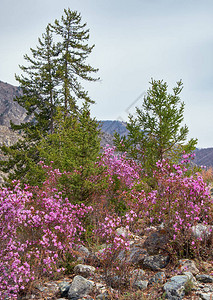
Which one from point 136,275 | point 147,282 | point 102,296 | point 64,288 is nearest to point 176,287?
point 147,282

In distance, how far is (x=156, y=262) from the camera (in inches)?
195

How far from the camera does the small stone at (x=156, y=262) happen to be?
4.88 metres

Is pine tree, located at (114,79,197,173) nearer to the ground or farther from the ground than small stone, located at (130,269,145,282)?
farther from the ground

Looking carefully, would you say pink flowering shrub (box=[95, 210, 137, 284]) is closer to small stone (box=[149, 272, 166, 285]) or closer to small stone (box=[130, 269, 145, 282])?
small stone (box=[130, 269, 145, 282])

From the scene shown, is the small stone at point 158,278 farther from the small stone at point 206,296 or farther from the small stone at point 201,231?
the small stone at point 201,231

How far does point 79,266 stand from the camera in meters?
5.14

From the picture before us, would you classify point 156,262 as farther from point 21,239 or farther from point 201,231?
point 21,239

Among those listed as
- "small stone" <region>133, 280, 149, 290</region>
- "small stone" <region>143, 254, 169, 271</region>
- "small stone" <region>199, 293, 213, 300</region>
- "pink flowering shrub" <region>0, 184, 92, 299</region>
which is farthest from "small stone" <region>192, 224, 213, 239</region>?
"pink flowering shrub" <region>0, 184, 92, 299</region>

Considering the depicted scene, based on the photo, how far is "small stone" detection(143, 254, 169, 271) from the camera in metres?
4.88

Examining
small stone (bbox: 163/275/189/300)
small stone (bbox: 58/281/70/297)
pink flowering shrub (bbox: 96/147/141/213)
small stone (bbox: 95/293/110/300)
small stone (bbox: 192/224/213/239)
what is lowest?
small stone (bbox: 58/281/70/297)

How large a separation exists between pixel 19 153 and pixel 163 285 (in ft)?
55.7

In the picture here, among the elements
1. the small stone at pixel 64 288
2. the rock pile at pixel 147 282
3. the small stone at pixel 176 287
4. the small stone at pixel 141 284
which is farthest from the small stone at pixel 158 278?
the small stone at pixel 64 288

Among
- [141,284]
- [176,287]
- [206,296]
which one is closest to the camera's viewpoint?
[206,296]

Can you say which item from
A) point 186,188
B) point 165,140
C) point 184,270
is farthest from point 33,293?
point 165,140
